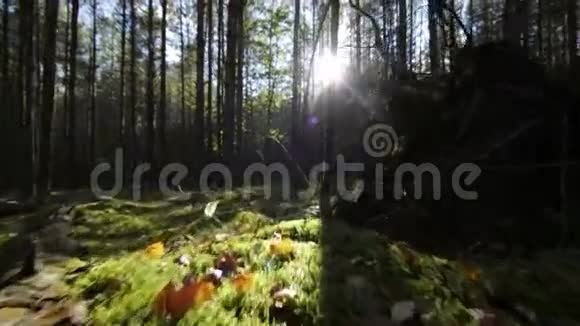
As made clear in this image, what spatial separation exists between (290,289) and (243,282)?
0.22 meters

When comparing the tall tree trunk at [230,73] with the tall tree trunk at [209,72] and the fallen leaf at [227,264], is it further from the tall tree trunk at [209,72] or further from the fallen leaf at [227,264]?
the tall tree trunk at [209,72]

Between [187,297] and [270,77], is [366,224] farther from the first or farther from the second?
[270,77]

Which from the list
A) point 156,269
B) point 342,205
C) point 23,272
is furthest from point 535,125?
point 23,272

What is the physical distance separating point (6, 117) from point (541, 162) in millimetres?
20091

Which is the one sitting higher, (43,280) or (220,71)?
(220,71)

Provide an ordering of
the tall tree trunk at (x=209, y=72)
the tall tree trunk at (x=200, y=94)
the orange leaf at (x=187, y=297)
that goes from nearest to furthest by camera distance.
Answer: the orange leaf at (x=187, y=297)
the tall tree trunk at (x=200, y=94)
the tall tree trunk at (x=209, y=72)

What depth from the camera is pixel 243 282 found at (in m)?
2.29

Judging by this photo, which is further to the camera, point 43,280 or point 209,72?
point 209,72

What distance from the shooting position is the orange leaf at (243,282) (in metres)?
2.22

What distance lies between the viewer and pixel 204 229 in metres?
5.21

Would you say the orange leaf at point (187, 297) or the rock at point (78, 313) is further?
the rock at point (78, 313)

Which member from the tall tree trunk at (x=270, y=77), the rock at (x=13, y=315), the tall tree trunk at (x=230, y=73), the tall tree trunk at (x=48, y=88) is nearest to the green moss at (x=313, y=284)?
the rock at (x=13, y=315)

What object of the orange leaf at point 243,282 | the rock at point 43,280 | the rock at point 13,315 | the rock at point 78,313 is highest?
the orange leaf at point 243,282

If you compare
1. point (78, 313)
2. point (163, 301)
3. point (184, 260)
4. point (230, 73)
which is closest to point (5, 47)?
point (230, 73)
